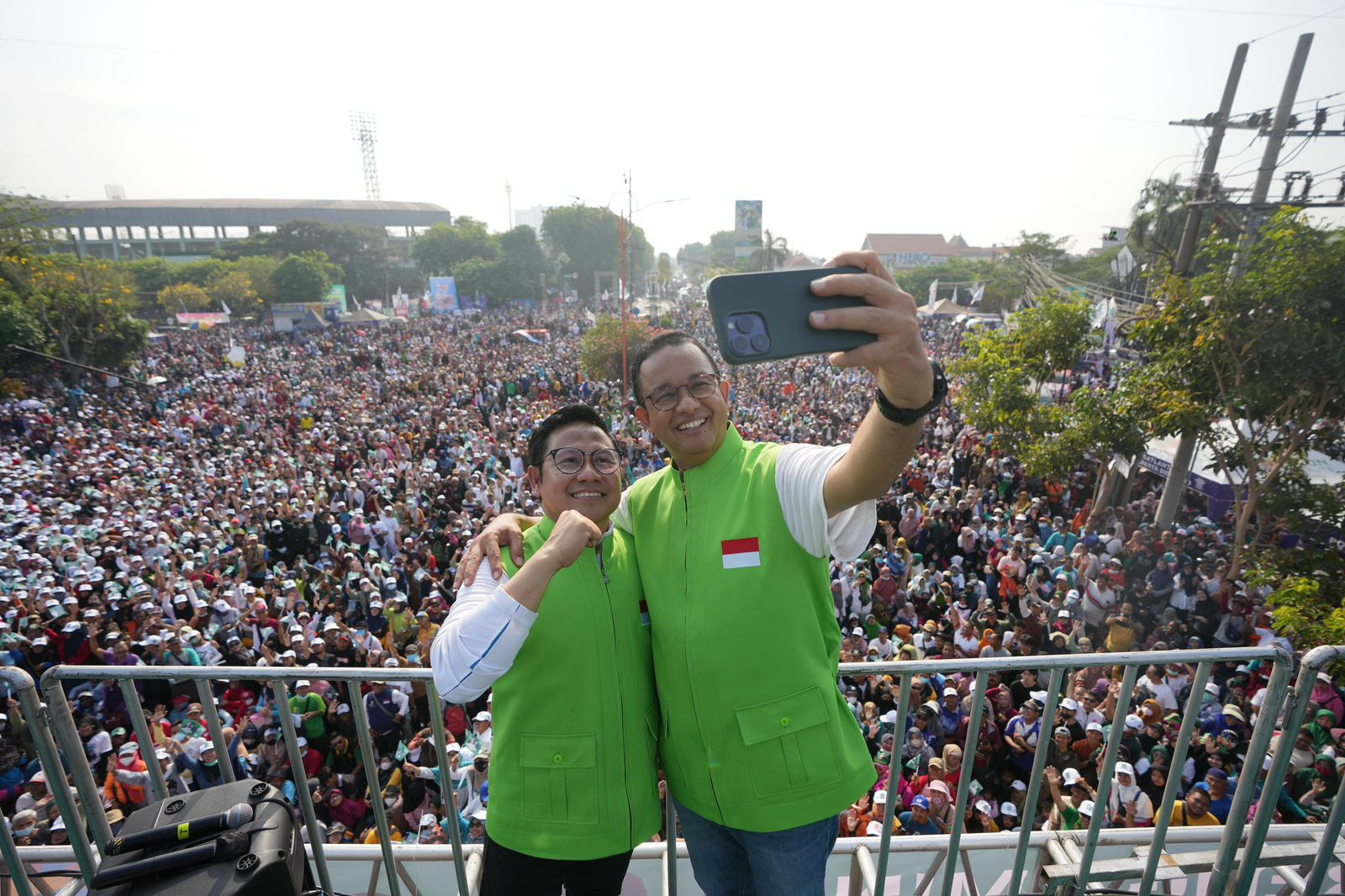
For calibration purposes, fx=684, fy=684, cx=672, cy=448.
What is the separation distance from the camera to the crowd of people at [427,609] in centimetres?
443

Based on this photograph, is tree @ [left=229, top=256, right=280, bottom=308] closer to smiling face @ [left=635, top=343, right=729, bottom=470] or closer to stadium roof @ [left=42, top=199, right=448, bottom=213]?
stadium roof @ [left=42, top=199, right=448, bottom=213]

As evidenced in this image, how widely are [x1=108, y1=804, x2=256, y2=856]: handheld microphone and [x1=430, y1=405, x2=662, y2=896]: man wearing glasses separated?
23.3 inches

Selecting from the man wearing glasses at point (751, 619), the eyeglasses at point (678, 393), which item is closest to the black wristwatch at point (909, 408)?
the man wearing glasses at point (751, 619)

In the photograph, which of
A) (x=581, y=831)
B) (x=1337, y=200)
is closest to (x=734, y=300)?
(x=581, y=831)

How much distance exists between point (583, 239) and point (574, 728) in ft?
243

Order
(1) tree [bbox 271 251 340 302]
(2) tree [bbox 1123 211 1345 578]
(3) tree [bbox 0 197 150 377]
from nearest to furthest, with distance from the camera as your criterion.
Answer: (2) tree [bbox 1123 211 1345 578] → (3) tree [bbox 0 197 150 377] → (1) tree [bbox 271 251 340 302]

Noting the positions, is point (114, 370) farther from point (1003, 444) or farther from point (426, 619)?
point (1003, 444)

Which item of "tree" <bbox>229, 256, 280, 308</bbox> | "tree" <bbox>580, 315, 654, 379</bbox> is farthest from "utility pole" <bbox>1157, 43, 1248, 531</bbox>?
"tree" <bbox>229, 256, 280, 308</bbox>

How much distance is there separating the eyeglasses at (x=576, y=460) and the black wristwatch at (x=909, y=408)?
685 mm

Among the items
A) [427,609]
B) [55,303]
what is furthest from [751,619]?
[55,303]

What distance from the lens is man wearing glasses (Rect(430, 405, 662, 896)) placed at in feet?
5.03

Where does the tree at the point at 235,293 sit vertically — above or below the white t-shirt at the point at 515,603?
below

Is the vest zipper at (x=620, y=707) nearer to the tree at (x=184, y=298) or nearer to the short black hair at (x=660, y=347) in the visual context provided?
the short black hair at (x=660, y=347)

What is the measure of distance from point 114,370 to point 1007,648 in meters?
26.7
